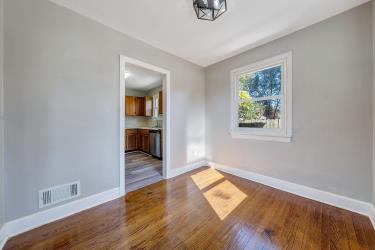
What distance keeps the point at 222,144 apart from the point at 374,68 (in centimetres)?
232

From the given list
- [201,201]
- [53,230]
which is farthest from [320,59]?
[53,230]

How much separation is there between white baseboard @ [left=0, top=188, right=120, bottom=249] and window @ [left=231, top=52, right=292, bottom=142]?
245 cm

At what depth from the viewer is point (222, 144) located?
129 inches

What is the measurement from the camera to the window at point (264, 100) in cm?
233

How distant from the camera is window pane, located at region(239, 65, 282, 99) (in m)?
2.49

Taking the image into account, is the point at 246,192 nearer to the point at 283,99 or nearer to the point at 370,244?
the point at 370,244

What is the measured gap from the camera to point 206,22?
6.69ft

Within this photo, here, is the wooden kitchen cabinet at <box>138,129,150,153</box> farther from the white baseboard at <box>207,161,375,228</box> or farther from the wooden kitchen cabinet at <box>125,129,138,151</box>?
the white baseboard at <box>207,161,375,228</box>

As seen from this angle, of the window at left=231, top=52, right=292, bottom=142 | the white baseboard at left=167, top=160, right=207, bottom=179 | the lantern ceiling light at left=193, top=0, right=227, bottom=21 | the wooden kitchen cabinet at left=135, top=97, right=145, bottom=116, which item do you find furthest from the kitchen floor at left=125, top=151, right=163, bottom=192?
the lantern ceiling light at left=193, top=0, right=227, bottom=21

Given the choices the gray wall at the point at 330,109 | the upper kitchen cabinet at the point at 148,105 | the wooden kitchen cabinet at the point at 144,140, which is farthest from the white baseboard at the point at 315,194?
the upper kitchen cabinet at the point at 148,105

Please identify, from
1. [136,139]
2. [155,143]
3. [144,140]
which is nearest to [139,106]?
[136,139]

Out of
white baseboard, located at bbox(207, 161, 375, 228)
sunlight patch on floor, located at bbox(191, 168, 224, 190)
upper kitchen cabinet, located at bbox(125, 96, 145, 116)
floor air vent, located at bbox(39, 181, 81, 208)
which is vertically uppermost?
upper kitchen cabinet, located at bbox(125, 96, 145, 116)

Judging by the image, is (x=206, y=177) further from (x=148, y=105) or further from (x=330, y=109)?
(x=148, y=105)

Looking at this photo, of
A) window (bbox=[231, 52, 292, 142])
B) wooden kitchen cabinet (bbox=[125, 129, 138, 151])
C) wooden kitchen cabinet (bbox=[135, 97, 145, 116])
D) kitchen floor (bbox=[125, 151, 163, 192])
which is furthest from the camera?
wooden kitchen cabinet (bbox=[135, 97, 145, 116])
